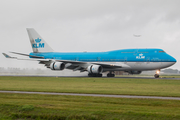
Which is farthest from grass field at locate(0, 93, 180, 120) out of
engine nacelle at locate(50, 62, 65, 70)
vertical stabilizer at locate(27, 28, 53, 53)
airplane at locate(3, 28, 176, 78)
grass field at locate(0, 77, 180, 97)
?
vertical stabilizer at locate(27, 28, 53, 53)

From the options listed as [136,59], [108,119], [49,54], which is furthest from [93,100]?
[49,54]

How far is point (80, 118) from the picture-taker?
45.9ft

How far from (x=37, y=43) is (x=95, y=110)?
51393 millimetres

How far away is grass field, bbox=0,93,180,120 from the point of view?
14.0m

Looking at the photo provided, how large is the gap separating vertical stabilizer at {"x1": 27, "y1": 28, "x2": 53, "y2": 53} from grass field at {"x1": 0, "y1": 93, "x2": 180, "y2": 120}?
46265 mm

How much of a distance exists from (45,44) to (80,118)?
170 ft

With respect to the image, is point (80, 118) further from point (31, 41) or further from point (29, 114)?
point (31, 41)

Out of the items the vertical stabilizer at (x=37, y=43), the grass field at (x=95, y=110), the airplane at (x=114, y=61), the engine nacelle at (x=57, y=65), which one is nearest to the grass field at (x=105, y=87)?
the grass field at (x=95, y=110)

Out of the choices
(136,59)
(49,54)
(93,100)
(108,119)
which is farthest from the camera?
(49,54)

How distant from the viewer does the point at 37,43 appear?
64.4m

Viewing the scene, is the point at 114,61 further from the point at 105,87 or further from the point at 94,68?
the point at 105,87

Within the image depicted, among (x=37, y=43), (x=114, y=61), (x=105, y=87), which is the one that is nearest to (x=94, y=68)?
(x=114, y=61)

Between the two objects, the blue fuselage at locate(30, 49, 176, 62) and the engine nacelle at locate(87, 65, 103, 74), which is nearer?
the blue fuselage at locate(30, 49, 176, 62)

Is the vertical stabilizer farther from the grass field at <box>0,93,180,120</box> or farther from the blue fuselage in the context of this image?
the grass field at <box>0,93,180,120</box>
